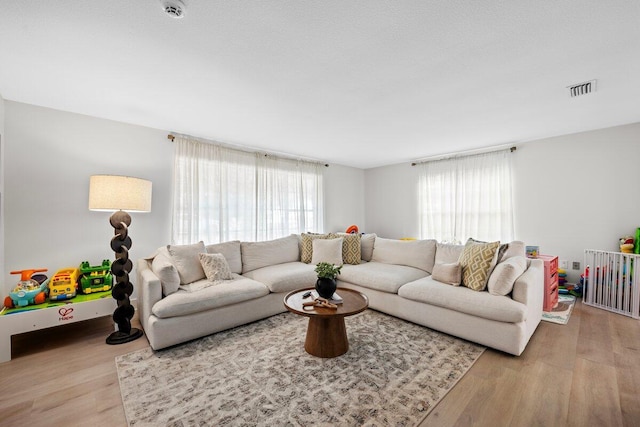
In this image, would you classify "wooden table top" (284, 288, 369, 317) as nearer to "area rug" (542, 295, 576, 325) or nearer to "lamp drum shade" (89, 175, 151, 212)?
"lamp drum shade" (89, 175, 151, 212)

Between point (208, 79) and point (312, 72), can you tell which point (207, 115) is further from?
point (312, 72)

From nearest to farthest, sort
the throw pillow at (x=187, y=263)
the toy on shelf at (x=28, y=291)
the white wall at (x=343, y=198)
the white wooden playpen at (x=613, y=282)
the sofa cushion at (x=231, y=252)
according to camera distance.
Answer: the toy on shelf at (x=28, y=291)
the throw pillow at (x=187, y=263)
the white wooden playpen at (x=613, y=282)
the sofa cushion at (x=231, y=252)
the white wall at (x=343, y=198)

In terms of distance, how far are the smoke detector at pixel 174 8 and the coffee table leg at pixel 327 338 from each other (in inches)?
90.0

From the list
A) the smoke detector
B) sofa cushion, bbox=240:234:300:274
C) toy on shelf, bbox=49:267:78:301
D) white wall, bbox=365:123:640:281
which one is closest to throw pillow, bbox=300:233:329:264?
sofa cushion, bbox=240:234:300:274

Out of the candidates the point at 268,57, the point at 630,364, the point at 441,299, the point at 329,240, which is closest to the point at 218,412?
the point at 441,299

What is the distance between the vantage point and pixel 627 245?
3.28 m

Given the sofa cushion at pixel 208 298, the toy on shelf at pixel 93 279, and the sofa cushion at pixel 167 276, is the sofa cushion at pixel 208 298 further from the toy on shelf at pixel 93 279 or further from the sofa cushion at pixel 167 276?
the toy on shelf at pixel 93 279

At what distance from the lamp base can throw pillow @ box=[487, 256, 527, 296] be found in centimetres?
351

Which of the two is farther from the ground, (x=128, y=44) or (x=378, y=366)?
(x=128, y=44)

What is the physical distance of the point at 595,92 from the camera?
251 cm

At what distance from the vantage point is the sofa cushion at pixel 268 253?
368 centimetres

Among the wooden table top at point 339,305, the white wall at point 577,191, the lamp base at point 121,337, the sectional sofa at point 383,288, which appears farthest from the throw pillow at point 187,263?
the white wall at point 577,191

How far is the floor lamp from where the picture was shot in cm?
248

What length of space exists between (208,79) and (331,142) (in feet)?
7.36
